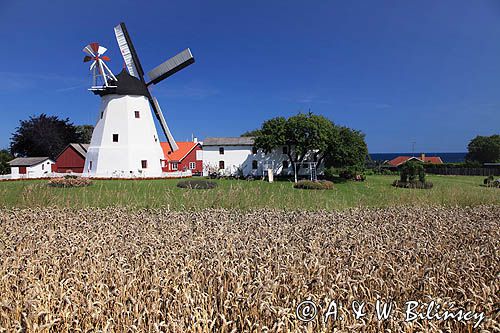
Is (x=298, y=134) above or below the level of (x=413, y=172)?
above

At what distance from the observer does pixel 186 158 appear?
2015 inches

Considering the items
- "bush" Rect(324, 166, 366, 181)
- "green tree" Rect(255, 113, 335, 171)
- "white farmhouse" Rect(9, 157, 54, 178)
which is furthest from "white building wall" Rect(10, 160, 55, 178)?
"bush" Rect(324, 166, 366, 181)

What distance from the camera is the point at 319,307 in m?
2.94

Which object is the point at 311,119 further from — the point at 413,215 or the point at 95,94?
the point at 413,215

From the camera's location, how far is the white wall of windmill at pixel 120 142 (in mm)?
37188

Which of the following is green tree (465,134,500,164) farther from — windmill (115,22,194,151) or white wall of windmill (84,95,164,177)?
white wall of windmill (84,95,164,177)

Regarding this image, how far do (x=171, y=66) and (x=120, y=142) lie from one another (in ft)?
37.1

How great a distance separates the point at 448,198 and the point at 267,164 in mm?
35276

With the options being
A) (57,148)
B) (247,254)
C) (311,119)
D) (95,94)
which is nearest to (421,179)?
(311,119)

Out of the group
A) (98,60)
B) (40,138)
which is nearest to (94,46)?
(98,60)

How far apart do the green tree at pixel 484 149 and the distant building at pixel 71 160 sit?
3453 inches

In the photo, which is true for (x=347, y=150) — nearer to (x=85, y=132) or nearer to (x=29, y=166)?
(x=29, y=166)

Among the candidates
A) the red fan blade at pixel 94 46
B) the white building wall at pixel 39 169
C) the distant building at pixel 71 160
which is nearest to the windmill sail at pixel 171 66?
the red fan blade at pixel 94 46

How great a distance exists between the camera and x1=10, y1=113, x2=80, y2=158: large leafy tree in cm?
5044
